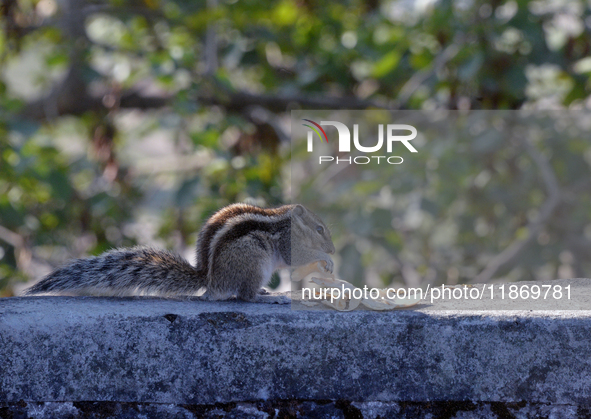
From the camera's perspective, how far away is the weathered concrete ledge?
169 centimetres

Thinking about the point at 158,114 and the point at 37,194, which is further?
the point at 158,114

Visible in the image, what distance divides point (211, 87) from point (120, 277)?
8.69 feet

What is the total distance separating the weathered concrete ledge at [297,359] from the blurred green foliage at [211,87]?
2156mm

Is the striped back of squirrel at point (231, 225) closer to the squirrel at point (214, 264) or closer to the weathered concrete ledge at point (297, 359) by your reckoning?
the squirrel at point (214, 264)

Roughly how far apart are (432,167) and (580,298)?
2057mm

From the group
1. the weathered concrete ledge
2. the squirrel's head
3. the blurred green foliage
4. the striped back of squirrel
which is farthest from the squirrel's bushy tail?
the blurred green foliage

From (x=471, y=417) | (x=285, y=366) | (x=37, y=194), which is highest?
(x=37, y=194)

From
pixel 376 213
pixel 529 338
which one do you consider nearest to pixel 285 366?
pixel 529 338

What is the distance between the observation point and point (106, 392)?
1.69 meters

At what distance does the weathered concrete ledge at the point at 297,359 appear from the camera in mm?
1693

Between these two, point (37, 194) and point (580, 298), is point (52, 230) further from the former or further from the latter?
point (580, 298)

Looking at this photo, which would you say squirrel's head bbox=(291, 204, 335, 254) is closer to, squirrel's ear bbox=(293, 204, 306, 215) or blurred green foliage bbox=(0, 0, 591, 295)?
squirrel's ear bbox=(293, 204, 306, 215)

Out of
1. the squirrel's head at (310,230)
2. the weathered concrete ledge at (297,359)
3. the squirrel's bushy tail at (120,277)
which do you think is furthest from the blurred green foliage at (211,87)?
the weathered concrete ledge at (297,359)

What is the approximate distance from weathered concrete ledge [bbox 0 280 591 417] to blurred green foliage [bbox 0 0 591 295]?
2.16 m
